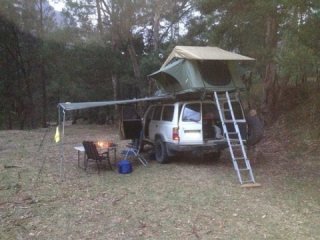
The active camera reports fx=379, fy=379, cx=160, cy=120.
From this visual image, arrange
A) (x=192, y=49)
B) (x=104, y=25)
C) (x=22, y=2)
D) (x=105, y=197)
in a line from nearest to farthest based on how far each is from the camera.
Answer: (x=105, y=197), (x=192, y=49), (x=104, y=25), (x=22, y=2)

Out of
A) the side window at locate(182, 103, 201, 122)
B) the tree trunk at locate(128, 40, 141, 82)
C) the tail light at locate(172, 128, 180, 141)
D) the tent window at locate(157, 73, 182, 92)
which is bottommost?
the tail light at locate(172, 128, 180, 141)

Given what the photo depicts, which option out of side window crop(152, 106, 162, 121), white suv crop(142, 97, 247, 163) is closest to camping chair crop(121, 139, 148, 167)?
white suv crop(142, 97, 247, 163)

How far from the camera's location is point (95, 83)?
28.2m

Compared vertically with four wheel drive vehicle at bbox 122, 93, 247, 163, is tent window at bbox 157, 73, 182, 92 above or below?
above

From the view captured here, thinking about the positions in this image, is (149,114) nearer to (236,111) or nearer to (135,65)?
(236,111)

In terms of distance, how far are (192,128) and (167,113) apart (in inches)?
47.4

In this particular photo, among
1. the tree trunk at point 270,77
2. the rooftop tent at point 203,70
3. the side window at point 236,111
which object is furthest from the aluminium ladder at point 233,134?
the tree trunk at point 270,77

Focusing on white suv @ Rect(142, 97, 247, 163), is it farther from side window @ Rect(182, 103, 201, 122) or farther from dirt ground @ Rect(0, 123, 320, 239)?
dirt ground @ Rect(0, 123, 320, 239)

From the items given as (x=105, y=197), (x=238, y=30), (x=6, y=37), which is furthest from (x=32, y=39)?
(x=105, y=197)

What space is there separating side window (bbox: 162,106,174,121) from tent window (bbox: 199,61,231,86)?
52.1 inches

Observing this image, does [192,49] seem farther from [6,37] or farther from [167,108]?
[6,37]

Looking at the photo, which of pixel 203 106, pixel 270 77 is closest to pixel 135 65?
pixel 270 77

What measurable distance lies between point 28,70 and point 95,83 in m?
6.80

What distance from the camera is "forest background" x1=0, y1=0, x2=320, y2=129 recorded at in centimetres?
1128
